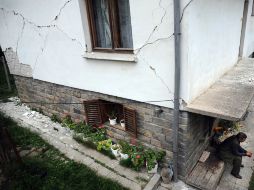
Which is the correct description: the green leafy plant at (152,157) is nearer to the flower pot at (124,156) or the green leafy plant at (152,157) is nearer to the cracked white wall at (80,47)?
the flower pot at (124,156)

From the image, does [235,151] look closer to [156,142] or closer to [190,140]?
[190,140]

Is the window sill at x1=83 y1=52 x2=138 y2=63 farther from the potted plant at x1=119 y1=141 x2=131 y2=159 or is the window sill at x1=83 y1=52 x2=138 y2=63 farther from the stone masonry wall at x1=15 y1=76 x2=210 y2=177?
the potted plant at x1=119 y1=141 x2=131 y2=159

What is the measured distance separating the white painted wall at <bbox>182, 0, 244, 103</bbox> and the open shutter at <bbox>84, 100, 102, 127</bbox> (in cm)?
255

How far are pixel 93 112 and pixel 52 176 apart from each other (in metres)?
1.84

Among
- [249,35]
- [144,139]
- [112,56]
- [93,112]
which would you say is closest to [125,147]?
[144,139]

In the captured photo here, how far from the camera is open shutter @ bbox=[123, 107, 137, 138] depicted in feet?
17.3

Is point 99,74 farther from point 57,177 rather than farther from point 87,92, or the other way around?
point 57,177

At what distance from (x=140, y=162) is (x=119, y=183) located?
64 cm

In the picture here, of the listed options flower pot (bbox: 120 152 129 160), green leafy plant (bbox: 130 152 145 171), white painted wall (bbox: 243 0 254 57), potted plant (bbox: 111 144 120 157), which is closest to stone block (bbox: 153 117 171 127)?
green leafy plant (bbox: 130 152 145 171)

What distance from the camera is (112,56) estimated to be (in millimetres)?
4867

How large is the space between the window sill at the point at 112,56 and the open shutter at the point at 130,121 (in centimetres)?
118

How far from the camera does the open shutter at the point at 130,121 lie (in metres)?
5.26

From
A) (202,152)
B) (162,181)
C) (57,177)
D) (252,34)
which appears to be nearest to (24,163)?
(57,177)

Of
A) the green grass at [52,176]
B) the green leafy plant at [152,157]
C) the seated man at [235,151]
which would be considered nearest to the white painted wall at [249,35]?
the seated man at [235,151]
